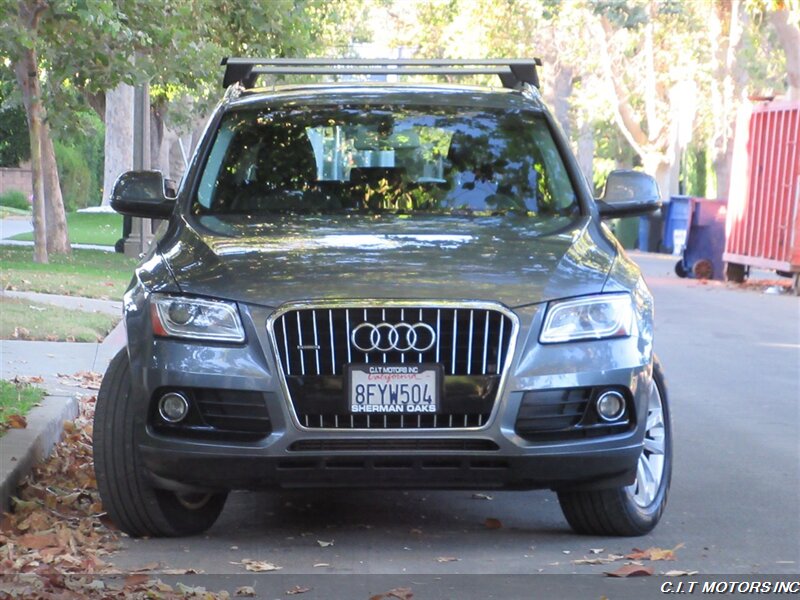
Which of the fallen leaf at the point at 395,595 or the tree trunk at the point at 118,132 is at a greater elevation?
the fallen leaf at the point at 395,595

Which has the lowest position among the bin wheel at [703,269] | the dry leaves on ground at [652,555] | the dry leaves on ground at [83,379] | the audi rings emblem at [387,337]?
the bin wheel at [703,269]

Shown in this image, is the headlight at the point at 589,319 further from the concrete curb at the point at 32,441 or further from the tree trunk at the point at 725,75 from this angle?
the tree trunk at the point at 725,75

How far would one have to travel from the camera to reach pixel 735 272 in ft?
89.5

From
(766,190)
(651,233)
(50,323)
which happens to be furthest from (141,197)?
(651,233)

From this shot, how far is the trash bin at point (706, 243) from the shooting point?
2873 centimetres

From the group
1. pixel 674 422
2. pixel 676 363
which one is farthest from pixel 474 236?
pixel 676 363

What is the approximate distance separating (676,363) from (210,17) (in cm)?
1103

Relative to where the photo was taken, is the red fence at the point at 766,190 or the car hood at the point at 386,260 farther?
the red fence at the point at 766,190

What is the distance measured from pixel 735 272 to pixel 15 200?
94.8 feet

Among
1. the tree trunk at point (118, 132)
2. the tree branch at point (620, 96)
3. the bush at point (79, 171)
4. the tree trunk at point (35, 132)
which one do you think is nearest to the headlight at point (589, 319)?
the tree trunk at point (35, 132)

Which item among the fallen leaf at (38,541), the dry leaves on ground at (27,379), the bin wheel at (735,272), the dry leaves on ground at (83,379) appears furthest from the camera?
the bin wheel at (735,272)

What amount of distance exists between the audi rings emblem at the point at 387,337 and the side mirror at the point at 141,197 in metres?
1.59

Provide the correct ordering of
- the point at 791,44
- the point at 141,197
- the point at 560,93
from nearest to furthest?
the point at 141,197 → the point at 791,44 → the point at 560,93

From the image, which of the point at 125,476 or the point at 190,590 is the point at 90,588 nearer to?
the point at 190,590
